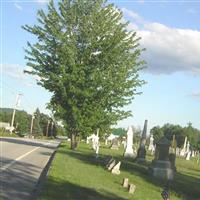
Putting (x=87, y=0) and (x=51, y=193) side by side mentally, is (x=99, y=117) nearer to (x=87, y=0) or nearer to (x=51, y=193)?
(x=87, y=0)

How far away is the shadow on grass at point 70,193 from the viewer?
13.4 metres

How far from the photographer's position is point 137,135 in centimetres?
13625

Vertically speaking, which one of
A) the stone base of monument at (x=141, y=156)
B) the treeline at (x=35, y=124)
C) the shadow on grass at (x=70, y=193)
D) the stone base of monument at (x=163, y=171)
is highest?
the treeline at (x=35, y=124)

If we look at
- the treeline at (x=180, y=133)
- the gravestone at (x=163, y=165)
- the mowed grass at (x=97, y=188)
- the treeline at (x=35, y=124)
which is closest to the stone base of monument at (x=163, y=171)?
the gravestone at (x=163, y=165)

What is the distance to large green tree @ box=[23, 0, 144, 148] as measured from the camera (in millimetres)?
42188

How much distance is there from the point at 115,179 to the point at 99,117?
78.7 ft

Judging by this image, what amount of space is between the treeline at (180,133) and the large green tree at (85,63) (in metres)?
101

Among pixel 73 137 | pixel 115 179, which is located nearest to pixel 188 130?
pixel 73 137

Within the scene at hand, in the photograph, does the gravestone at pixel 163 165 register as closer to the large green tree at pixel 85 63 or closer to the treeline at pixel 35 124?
the large green tree at pixel 85 63

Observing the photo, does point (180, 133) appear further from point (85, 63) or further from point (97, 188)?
point (97, 188)

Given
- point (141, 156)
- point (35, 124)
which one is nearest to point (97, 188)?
point (141, 156)

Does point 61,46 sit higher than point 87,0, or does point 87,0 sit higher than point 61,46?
point 87,0

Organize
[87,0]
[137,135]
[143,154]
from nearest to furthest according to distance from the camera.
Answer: [143,154], [87,0], [137,135]

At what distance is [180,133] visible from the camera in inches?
6245
